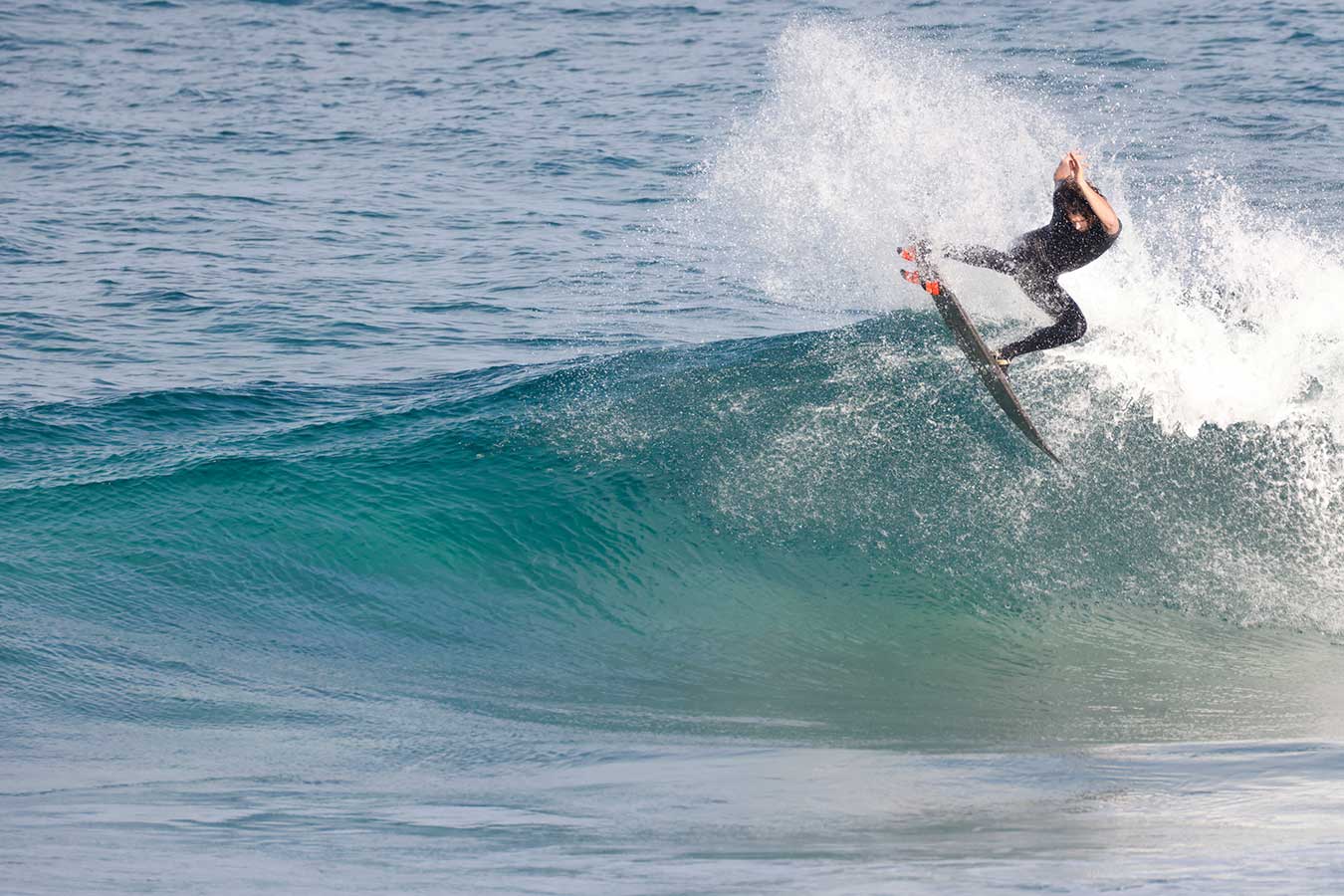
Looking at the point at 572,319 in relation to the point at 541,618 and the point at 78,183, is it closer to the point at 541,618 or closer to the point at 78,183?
the point at 541,618

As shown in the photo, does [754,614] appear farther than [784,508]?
No

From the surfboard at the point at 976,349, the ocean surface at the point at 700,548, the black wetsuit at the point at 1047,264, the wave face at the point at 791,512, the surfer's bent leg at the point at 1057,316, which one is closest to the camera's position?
the ocean surface at the point at 700,548

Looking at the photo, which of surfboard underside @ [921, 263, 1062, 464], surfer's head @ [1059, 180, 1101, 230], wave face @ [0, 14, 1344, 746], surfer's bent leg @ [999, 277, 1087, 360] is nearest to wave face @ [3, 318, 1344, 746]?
wave face @ [0, 14, 1344, 746]

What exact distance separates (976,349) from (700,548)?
85.0 inches

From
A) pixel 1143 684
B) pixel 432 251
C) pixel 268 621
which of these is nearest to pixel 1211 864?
pixel 1143 684

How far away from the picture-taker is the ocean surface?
5.26m

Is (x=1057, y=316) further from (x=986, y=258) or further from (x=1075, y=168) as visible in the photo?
(x=1075, y=168)

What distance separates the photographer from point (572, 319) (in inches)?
606

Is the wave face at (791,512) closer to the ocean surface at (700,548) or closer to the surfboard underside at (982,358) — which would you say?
the ocean surface at (700,548)

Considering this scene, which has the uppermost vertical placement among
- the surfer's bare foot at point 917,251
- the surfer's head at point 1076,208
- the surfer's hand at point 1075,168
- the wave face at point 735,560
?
the surfer's hand at point 1075,168

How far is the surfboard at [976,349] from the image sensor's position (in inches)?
335

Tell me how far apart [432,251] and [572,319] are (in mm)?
3532

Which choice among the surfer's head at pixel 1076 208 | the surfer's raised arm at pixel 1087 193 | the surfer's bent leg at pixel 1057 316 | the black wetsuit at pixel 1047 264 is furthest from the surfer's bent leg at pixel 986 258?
the surfer's raised arm at pixel 1087 193

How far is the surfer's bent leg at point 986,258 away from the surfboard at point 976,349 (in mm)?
192
